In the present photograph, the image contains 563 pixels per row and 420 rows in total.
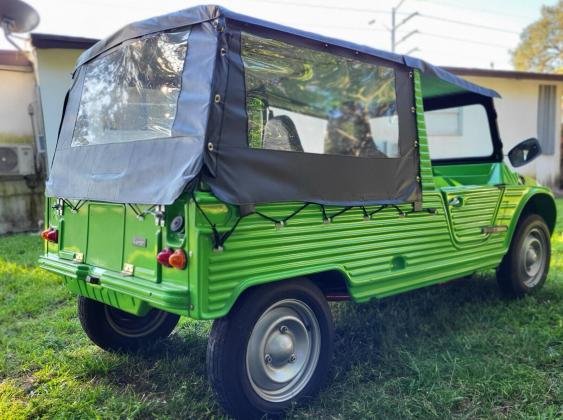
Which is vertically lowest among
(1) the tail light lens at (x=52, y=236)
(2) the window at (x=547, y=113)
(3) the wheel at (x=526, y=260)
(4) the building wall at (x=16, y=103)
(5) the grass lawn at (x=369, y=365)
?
(5) the grass lawn at (x=369, y=365)

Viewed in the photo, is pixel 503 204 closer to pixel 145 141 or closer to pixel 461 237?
pixel 461 237

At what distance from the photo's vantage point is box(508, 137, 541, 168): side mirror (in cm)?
460

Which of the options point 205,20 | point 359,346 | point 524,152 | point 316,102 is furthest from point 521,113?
point 205,20

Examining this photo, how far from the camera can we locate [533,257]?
4.79 meters

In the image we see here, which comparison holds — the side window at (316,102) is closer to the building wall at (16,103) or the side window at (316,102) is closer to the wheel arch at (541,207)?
the wheel arch at (541,207)

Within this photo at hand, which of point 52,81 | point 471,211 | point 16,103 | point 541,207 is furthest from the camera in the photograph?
point 16,103

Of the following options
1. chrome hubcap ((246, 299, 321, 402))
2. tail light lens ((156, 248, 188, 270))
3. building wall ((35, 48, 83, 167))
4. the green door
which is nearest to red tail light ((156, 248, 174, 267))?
tail light lens ((156, 248, 188, 270))

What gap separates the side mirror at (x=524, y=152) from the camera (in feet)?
15.1

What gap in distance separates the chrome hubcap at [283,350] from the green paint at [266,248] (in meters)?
0.28

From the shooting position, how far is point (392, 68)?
3373 millimetres

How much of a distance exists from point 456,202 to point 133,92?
2519mm

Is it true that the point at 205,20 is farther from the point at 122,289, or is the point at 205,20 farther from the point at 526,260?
the point at 526,260

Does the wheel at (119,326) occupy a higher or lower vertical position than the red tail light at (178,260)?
lower

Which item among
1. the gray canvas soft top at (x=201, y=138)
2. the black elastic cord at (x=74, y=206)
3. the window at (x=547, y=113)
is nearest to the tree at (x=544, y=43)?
the window at (x=547, y=113)
